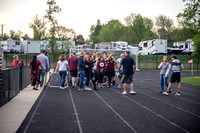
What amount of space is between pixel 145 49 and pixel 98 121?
46.5 metres

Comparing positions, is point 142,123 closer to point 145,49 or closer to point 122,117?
point 122,117

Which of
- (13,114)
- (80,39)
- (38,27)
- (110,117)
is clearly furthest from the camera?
(80,39)

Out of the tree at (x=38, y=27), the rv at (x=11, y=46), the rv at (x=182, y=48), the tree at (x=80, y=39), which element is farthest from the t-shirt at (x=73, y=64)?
the tree at (x=80, y=39)

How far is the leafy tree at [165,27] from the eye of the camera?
278 feet

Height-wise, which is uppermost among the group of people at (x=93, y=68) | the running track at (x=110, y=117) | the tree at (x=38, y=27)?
the tree at (x=38, y=27)

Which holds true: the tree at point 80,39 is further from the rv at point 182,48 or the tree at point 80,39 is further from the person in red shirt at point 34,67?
the person in red shirt at point 34,67

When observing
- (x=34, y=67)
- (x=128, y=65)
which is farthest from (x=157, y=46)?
(x=34, y=67)

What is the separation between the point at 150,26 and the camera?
86188mm

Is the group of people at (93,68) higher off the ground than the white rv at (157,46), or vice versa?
the white rv at (157,46)

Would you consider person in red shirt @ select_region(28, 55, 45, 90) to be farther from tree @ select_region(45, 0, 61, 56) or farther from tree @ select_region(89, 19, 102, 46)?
tree @ select_region(89, 19, 102, 46)

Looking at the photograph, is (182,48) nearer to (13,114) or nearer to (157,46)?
(157,46)

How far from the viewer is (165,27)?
3376 inches

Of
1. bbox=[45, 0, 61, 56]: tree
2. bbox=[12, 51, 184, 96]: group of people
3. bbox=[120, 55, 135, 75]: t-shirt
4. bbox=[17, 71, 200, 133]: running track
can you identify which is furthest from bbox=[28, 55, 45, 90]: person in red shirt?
bbox=[45, 0, 61, 56]: tree

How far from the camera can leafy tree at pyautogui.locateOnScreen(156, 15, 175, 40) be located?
278 ft
